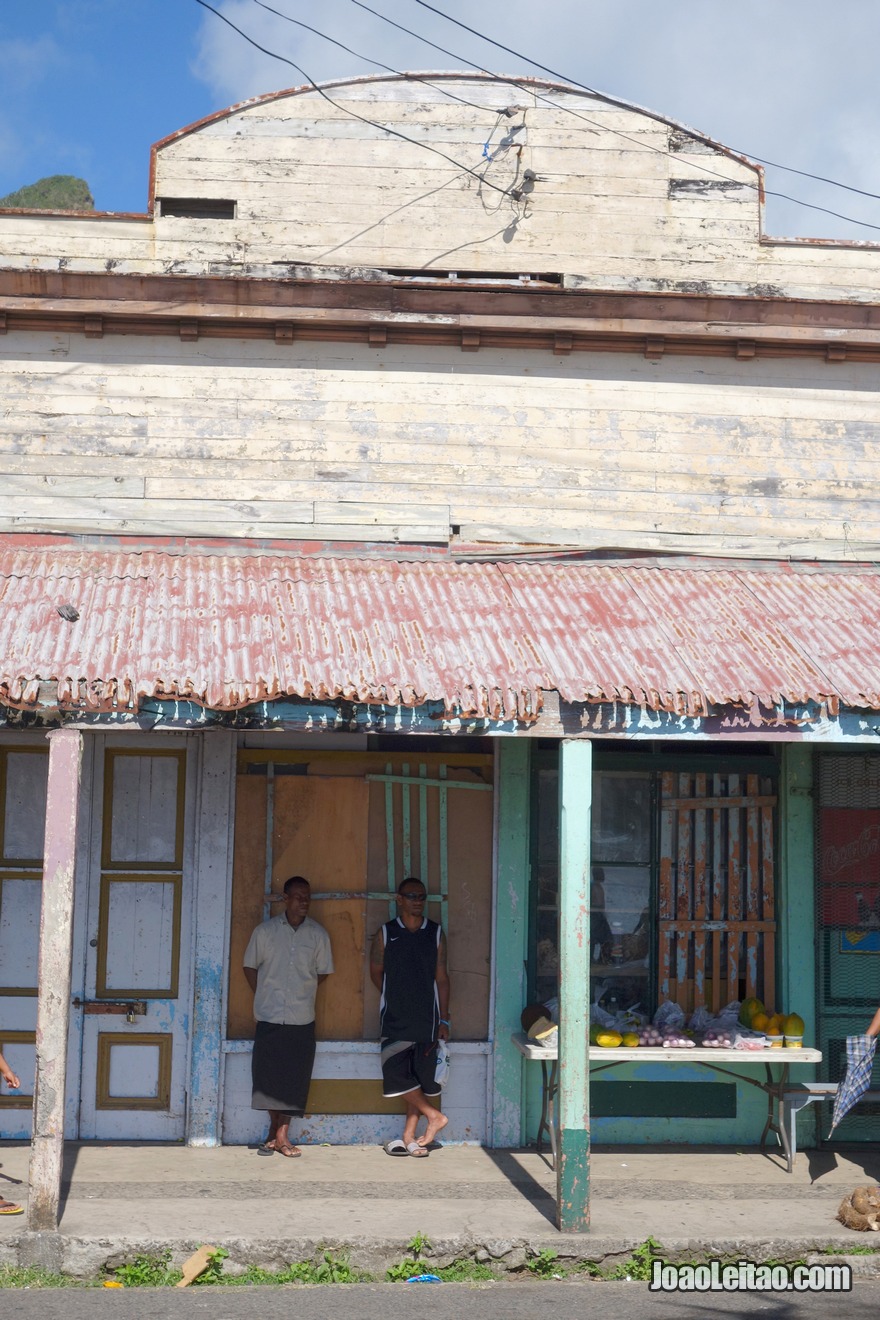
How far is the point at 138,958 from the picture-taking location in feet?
26.7

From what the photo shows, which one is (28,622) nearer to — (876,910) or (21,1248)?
(21,1248)

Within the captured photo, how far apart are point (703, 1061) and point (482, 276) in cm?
542

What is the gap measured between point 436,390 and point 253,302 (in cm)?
134

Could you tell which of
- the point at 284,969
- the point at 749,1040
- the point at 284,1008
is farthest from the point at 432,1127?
the point at 749,1040

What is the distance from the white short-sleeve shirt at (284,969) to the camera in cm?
783

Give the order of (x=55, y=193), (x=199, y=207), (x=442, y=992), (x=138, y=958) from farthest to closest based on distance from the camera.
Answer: (x=55, y=193)
(x=199, y=207)
(x=138, y=958)
(x=442, y=992)

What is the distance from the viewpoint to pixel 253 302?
8.51m

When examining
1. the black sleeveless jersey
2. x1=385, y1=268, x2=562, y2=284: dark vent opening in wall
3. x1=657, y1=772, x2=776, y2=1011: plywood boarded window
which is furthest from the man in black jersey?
x1=385, y1=268, x2=562, y2=284: dark vent opening in wall

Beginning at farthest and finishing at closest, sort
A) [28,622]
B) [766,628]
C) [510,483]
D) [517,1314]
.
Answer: [510,483], [766,628], [28,622], [517,1314]

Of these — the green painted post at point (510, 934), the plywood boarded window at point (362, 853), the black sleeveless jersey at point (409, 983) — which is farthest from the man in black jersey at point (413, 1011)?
the green painted post at point (510, 934)

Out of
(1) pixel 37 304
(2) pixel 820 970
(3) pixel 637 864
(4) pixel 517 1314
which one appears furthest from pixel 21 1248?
(1) pixel 37 304

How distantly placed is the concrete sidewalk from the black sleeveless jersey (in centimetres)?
78

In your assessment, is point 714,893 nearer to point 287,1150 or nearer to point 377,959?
point 377,959

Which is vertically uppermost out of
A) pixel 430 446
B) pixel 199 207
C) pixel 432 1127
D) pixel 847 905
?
pixel 199 207
